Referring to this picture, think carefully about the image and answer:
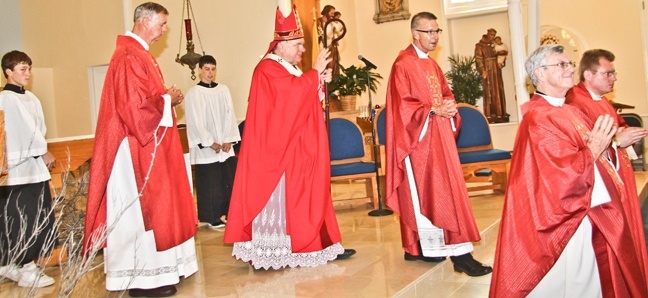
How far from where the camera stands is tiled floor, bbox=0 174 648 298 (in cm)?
405

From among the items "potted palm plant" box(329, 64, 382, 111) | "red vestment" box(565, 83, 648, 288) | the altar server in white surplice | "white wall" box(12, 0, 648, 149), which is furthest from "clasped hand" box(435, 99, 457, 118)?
"potted palm plant" box(329, 64, 382, 111)

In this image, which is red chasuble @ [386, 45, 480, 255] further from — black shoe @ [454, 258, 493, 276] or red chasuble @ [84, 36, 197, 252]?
red chasuble @ [84, 36, 197, 252]

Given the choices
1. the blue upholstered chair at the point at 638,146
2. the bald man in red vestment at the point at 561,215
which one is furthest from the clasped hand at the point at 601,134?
the blue upholstered chair at the point at 638,146

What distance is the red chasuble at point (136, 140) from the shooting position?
3.92 meters

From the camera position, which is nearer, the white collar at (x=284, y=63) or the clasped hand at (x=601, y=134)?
the clasped hand at (x=601, y=134)

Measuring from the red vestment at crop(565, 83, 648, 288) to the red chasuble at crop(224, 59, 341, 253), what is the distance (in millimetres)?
1684

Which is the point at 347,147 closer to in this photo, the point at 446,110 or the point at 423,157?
the point at 423,157

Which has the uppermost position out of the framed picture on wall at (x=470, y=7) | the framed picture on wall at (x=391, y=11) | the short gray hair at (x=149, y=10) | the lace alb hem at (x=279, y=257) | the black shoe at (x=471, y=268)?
the framed picture on wall at (x=391, y=11)

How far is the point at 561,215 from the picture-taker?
9.51 feet

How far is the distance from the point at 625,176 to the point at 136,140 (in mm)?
2849

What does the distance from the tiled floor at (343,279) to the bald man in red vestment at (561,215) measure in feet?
3.64

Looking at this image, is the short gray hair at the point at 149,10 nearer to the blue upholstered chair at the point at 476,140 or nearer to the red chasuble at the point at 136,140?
the red chasuble at the point at 136,140

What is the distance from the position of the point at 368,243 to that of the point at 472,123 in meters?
2.95

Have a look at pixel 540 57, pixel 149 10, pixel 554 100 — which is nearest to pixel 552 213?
pixel 554 100
